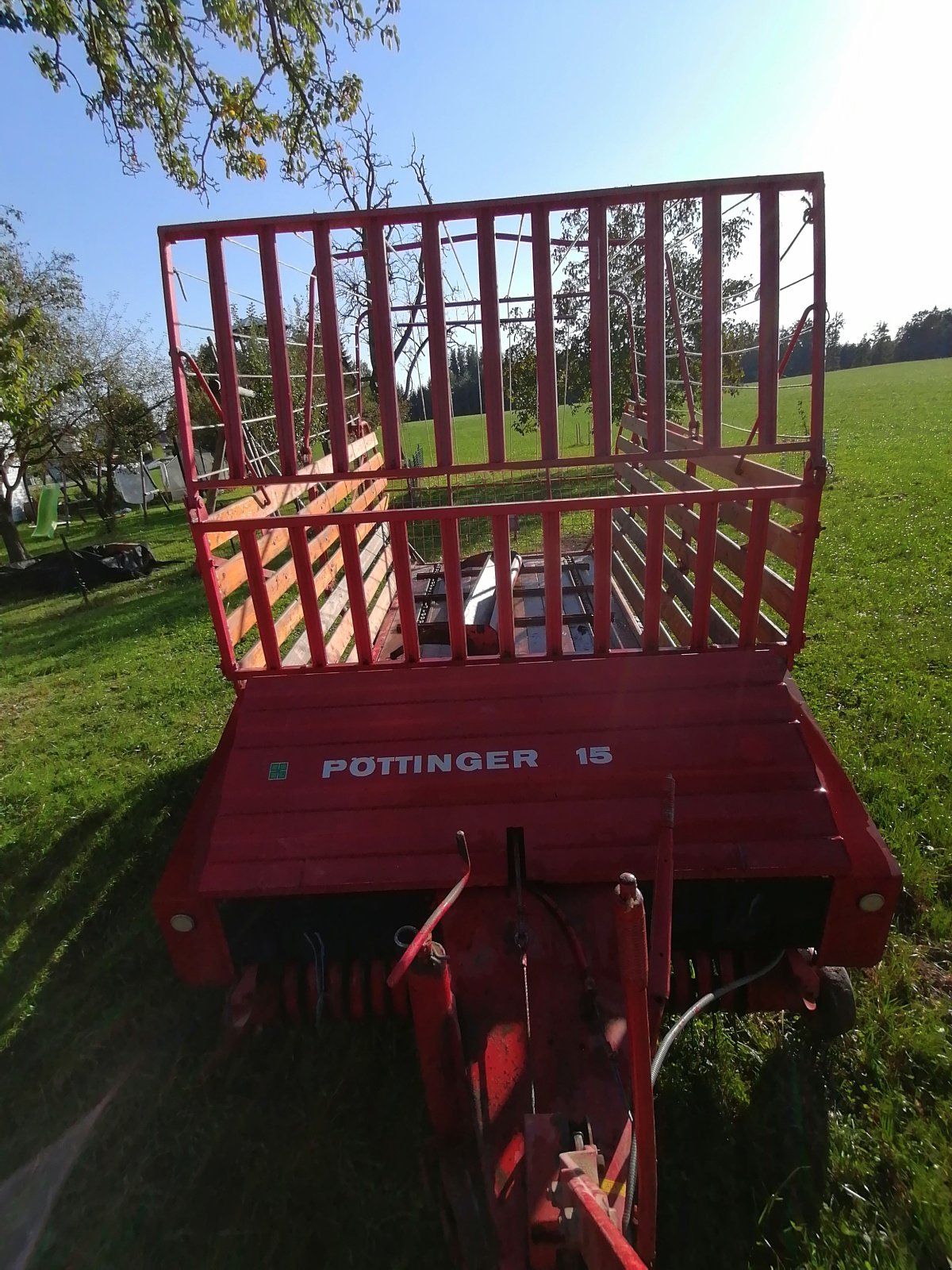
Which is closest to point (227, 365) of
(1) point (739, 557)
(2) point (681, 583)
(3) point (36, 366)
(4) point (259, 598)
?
(4) point (259, 598)

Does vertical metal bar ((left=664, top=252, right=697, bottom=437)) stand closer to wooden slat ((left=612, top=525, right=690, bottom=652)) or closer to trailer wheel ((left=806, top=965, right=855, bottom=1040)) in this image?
wooden slat ((left=612, top=525, right=690, bottom=652))

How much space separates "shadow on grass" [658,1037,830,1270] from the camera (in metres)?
2.20

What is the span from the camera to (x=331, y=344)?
307 centimetres

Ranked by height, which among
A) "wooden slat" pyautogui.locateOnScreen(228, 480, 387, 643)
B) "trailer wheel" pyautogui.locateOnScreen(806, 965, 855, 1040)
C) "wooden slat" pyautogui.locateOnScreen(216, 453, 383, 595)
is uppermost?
"wooden slat" pyautogui.locateOnScreen(216, 453, 383, 595)

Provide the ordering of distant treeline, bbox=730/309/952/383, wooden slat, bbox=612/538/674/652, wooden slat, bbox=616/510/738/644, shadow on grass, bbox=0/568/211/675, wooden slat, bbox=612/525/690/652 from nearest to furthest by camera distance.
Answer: wooden slat, bbox=616/510/738/644
wooden slat, bbox=612/525/690/652
wooden slat, bbox=612/538/674/652
shadow on grass, bbox=0/568/211/675
distant treeline, bbox=730/309/952/383

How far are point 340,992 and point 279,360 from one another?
107 inches

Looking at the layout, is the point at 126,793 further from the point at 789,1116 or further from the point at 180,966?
the point at 789,1116

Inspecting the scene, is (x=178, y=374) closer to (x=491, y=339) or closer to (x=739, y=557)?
(x=491, y=339)

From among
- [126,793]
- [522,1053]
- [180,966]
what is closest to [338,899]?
[180,966]

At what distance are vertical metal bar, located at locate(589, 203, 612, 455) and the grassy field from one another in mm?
2652

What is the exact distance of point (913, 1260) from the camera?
206 centimetres

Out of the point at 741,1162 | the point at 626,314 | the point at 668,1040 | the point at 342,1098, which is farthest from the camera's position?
the point at 626,314

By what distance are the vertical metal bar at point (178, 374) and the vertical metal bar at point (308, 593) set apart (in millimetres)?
492

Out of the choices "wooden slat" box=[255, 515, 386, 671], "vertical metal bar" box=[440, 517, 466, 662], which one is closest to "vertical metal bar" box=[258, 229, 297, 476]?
"wooden slat" box=[255, 515, 386, 671]
